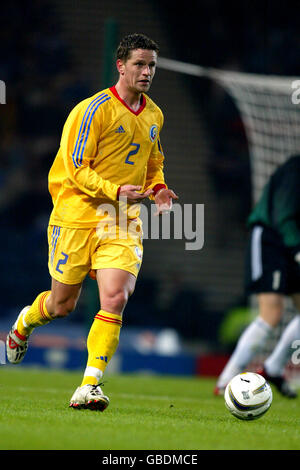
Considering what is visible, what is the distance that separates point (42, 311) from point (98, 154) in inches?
39.3

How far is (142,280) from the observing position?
12984 millimetres

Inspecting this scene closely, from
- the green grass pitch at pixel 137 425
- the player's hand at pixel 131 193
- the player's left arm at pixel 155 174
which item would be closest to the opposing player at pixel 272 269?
the green grass pitch at pixel 137 425

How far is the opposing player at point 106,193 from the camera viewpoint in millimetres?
4355

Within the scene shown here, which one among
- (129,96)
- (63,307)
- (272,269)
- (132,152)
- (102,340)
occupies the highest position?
(129,96)

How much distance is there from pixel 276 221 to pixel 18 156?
843cm

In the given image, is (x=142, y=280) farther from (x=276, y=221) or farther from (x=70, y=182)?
(x=70, y=182)

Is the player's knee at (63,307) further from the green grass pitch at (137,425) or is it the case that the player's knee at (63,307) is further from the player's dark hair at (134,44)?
the player's dark hair at (134,44)

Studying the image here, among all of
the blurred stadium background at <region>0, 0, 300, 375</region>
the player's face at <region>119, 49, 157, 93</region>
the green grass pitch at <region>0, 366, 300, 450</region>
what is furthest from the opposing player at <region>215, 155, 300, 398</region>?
the blurred stadium background at <region>0, 0, 300, 375</region>

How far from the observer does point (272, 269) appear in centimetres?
639

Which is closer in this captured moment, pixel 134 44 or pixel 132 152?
pixel 134 44

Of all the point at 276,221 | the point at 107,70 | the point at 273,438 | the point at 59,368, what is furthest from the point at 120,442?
the point at 59,368

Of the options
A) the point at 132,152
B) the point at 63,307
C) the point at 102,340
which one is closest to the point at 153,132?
the point at 132,152

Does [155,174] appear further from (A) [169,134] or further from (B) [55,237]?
(A) [169,134]

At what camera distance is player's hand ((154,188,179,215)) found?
447cm
